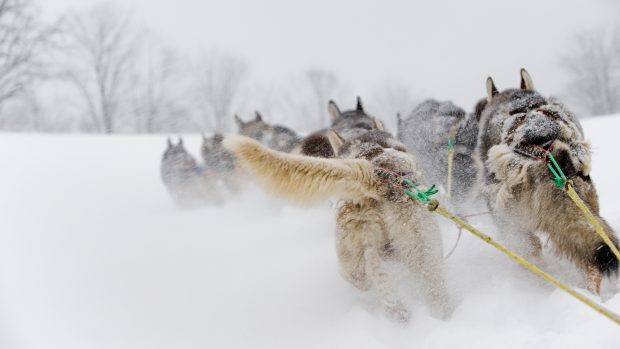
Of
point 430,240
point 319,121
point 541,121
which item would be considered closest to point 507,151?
point 541,121

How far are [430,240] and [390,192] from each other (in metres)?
0.49

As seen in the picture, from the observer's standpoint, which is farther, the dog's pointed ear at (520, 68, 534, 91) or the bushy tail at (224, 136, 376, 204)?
the dog's pointed ear at (520, 68, 534, 91)

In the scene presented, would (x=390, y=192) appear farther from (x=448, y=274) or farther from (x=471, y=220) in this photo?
(x=471, y=220)

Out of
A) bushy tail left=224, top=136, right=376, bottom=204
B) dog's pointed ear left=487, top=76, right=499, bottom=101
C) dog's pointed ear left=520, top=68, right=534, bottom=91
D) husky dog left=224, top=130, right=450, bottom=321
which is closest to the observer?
bushy tail left=224, top=136, right=376, bottom=204

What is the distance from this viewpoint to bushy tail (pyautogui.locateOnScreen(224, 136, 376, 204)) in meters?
2.69

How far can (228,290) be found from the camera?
13.8 ft

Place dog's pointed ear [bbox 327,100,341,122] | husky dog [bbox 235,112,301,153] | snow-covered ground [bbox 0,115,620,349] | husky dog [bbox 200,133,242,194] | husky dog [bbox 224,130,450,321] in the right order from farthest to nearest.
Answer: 1. husky dog [bbox 200,133,242,194]
2. husky dog [bbox 235,112,301,153]
3. dog's pointed ear [bbox 327,100,341,122]
4. husky dog [bbox 224,130,450,321]
5. snow-covered ground [bbox 0,115,620,349]

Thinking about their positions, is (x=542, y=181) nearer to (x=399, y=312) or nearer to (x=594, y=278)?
(x=594, y=278)

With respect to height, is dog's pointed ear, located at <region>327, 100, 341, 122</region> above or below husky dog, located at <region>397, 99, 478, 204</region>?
above

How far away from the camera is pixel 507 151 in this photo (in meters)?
3.46

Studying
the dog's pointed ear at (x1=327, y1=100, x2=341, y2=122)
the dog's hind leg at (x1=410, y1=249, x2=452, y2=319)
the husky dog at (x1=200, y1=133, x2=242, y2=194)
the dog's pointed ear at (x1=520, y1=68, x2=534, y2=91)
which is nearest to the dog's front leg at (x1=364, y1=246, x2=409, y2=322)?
the dog's hind leg at (x1=410, y1=249, x2=452, y2=319)

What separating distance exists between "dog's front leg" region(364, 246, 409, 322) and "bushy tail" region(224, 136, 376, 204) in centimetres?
49

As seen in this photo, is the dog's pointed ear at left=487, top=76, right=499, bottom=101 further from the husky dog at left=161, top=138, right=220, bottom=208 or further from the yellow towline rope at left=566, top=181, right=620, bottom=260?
the husky dog at left=161, top=138, right=220, bottom=208

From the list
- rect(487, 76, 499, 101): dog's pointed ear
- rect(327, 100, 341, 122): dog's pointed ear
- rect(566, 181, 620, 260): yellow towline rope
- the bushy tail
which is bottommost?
rect(566, 181, 620, 260): yellow towline rope
